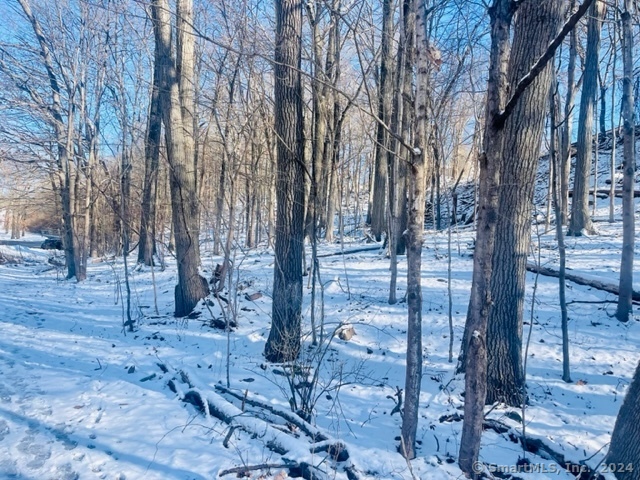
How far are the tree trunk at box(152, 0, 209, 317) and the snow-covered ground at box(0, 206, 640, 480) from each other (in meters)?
0.48

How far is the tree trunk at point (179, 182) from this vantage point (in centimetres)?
840

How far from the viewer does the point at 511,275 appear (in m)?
4.90

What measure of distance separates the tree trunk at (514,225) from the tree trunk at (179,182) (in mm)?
5922

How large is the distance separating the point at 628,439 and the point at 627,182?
5246 millimetres

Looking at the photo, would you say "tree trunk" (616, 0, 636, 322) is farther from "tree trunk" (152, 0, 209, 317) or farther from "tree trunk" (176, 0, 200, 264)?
"tree trunk" (176, 0, 200, 264)

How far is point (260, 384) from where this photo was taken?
5.25 metres

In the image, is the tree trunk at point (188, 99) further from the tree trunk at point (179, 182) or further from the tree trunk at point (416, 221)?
the tree trunk at point (416, 221)

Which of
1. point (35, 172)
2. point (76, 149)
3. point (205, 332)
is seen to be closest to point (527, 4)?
point (205, 332)

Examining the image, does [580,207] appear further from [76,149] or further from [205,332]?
[76,149]

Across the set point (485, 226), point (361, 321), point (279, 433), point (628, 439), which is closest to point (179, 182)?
point (361, 321)

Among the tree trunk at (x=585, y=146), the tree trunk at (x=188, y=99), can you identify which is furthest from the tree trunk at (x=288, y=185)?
the tree trunk at (x=585, y=146)

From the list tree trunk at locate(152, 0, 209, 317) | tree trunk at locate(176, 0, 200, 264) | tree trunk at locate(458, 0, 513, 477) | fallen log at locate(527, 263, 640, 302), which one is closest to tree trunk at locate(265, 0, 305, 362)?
tree trunk at locate(458, 0, 513, 477)

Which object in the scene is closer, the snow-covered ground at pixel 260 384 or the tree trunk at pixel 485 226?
the tree trunk at pixel 485 226

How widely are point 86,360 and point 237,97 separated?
231 inches
